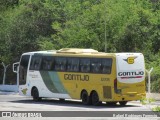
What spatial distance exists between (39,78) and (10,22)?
19969mm

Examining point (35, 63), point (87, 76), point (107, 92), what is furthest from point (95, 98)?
point (35, 63)

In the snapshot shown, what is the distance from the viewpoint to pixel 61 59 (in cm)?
3022

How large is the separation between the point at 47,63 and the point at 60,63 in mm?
1305

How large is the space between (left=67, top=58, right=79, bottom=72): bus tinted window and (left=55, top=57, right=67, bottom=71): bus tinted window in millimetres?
366

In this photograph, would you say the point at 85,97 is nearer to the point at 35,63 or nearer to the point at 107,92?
the point at 107,92

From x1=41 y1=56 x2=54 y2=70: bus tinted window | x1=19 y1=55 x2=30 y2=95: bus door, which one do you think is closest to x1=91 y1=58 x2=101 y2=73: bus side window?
x1=41 y1=56 x2=54 y2=70: bus tinted window

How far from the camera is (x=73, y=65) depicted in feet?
95.8

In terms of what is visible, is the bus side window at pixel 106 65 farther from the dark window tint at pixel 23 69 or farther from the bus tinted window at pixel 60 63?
the dark window tint at pixel 23 69

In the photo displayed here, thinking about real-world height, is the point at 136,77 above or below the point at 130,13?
below

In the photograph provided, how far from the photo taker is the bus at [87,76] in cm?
2680

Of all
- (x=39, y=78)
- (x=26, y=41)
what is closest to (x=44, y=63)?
(x=39, y=78)

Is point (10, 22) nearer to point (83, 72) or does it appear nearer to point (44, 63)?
point (44, 63)

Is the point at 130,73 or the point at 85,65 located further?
the point at 85,65

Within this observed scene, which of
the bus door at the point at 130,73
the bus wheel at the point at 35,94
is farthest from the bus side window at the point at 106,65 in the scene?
the bus wheel at the point at 35,94
